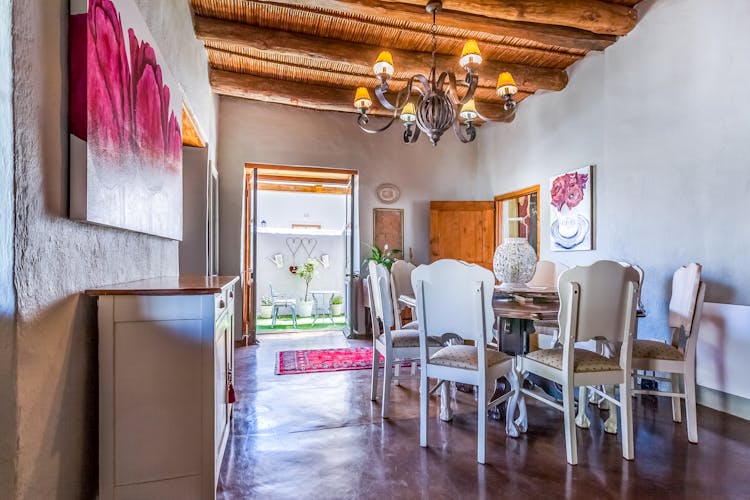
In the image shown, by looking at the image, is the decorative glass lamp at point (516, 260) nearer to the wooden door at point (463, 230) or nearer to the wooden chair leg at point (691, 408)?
the wooden chair leg at point (691, 408)

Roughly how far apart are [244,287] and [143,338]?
3.82 metres

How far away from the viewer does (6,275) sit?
1.02 meters

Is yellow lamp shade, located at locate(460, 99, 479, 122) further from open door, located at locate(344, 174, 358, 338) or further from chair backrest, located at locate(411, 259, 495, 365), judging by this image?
open door, located at locate(344, 174, 358, 338)

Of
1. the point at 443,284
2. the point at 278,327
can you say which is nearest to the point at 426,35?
the point at 443,284

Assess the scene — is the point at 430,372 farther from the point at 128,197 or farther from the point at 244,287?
the point at 244,287

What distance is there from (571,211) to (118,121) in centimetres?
411

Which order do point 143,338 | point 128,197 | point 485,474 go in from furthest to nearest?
point 485,474 < point 128,197 < point 143,338

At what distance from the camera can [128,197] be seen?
1.71 m

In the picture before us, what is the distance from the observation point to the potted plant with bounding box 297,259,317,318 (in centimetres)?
780

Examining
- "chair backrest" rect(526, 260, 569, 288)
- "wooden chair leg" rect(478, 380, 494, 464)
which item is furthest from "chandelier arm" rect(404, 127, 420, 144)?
"wooden chair leg" rect(478, 380, 494, 464)

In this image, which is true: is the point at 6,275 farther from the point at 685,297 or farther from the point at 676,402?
the point at 676,402

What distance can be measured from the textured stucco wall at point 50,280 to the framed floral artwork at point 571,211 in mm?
4054

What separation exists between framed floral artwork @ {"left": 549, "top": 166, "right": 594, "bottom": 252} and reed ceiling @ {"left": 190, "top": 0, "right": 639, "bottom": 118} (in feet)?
3.52

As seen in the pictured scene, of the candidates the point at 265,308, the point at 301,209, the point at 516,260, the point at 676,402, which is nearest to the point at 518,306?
the point at 516,260
